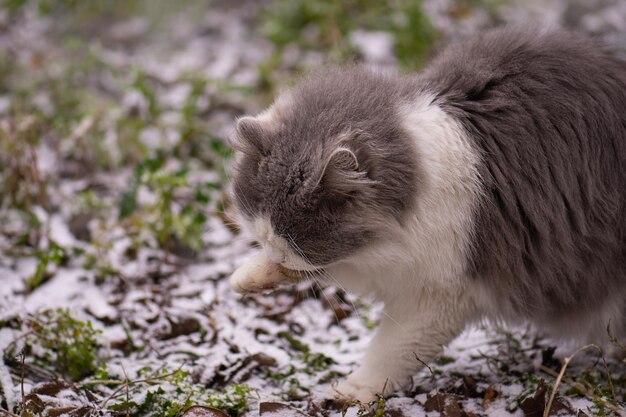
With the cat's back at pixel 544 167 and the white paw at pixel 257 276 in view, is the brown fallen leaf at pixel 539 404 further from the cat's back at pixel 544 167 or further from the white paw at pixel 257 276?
the white paw at pixel 257 276

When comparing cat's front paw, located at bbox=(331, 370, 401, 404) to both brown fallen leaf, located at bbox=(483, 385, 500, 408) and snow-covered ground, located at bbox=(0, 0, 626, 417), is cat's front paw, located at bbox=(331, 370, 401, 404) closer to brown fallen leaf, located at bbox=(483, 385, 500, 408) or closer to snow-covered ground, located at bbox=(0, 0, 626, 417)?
snow-covered ground, located at bbox=(0, 0, 626, 417)

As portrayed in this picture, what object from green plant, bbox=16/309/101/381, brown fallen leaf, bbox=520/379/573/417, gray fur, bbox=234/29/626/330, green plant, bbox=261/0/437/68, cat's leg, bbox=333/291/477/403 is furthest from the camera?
green plant, bbox=261/0/437/68

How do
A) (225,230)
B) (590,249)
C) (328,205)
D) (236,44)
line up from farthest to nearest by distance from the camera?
(236,44) < (225,230) < (590,249) < (328,205)

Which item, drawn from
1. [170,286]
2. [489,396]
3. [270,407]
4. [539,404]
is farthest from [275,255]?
[170,286]

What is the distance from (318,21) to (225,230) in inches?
104

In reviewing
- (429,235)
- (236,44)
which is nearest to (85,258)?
(429,235)

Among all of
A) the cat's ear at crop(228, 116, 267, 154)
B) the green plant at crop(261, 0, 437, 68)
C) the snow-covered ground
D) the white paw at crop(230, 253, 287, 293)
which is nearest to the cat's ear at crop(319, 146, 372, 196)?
the cat's ear at crop(228, 116, 267, 154)

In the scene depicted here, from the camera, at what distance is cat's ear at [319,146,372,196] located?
249 cm

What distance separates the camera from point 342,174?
8.20 ft

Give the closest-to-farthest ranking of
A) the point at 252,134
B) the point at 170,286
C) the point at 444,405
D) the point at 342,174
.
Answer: the point at 342,174, the point at 252,134, the point at 444,405, the point at 170,286

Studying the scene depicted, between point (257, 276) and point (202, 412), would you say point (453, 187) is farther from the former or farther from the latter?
point (202, 412)

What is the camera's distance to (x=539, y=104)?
276 centimetres

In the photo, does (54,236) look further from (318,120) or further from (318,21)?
(318,21)

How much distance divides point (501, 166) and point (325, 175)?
74cm
